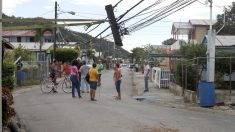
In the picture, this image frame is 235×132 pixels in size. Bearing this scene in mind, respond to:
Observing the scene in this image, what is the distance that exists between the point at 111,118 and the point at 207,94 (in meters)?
6.31

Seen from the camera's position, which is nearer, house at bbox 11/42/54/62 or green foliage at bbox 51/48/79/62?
house at bbox 11/42/54/62

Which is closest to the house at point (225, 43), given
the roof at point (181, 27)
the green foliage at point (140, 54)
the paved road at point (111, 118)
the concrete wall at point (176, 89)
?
the concrete wall at point (176, 89)

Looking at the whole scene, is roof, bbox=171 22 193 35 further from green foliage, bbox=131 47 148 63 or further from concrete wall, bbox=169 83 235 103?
concrete wall, bbox=169 83 235 103

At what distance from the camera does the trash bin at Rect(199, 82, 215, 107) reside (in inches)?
819

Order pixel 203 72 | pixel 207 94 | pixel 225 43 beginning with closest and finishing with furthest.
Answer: pixel 207 94 < pixel 203 72 < pixel 225 43

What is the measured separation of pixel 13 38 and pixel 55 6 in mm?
37577

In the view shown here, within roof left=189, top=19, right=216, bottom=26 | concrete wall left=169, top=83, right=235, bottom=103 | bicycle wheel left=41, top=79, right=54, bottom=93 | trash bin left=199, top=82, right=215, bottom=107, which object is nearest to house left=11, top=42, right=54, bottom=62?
roof left=189, top=19, right=216, bottom=26

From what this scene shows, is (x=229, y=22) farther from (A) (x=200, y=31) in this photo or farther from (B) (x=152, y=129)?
(B) (x=152, y=129)

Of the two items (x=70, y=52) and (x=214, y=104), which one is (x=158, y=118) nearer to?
(x=214, y=104)

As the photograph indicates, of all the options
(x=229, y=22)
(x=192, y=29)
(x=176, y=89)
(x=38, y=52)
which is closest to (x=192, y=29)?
(x=192, y=29)

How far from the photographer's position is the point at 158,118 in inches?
639

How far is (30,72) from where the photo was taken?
128 feet

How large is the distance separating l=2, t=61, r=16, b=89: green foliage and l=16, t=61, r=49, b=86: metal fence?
30.9ft

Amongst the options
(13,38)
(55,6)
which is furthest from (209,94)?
(13,38)
